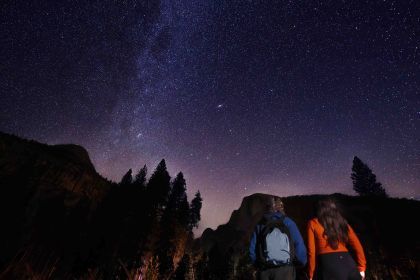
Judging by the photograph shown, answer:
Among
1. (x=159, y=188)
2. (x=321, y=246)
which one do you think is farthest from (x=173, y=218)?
(x=321, y=246)

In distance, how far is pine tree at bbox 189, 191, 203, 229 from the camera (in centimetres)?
5062

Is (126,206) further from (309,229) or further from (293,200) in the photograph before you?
(309,229)

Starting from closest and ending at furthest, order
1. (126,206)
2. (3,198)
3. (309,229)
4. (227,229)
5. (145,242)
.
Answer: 1. (309,229)
2. (3,198)
3. (145,242)
4. (126,206)
5. (227,229)

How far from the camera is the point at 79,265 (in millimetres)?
7793

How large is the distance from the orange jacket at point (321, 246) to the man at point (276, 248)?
0.17m

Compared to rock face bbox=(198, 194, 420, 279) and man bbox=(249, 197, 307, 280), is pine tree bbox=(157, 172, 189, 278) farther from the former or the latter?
man bbox=(249, 197, 307, 280)

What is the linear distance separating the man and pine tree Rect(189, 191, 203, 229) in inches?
1918

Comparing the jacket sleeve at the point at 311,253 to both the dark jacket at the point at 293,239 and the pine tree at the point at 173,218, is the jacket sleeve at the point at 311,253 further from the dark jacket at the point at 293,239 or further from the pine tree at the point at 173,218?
the pine tree at the point at 173,218

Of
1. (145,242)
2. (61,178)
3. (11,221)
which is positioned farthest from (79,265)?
(145,242)

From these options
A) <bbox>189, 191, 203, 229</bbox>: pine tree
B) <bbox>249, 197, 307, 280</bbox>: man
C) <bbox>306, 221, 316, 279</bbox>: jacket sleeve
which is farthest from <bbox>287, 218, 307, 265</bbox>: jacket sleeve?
<bbox>189, 191, 203, 229</bbox>: pine tree

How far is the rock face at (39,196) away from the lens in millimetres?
17219

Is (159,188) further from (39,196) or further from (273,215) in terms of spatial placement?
(273,215)

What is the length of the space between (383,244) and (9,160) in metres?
27.3

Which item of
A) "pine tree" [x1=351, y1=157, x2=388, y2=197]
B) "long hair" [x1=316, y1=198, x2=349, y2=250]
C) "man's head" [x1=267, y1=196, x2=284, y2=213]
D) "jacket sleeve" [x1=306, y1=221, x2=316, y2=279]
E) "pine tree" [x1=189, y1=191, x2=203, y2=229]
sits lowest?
"jacket sleeve" [x1=306, y1=221, x2=316, y2=279]
